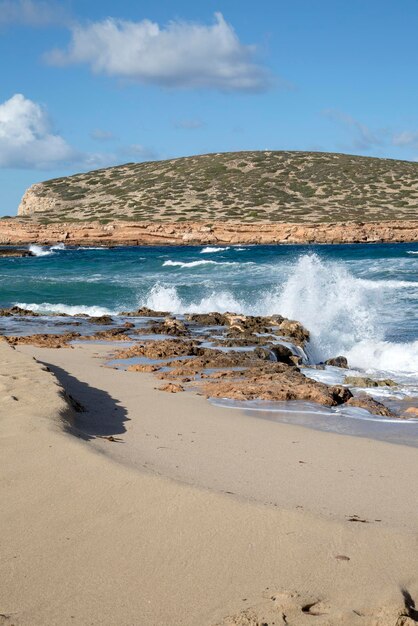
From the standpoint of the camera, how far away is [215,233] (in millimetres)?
60031

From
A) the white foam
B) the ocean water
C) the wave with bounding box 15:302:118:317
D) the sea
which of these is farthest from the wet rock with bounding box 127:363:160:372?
the white foam

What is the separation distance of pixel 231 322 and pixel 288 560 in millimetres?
13242

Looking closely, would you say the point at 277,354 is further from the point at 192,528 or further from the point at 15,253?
the point at 15,253

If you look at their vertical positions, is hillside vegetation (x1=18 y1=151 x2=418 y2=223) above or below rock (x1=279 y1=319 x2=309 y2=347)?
above

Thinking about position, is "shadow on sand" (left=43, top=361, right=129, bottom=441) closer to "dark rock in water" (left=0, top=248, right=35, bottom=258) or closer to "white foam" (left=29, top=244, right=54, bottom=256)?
"dark rock in water" (left=0, top=248, right=35, bottom=258)

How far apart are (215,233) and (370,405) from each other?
51155mm

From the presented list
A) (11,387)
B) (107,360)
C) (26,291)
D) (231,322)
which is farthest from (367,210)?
Result: (11,387)

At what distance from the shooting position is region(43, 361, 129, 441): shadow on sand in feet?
20.4

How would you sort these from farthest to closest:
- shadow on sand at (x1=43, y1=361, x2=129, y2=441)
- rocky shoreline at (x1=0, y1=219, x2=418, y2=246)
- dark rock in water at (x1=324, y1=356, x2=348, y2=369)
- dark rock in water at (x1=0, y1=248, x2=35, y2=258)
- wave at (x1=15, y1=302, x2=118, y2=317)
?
rocky shoreline at (x1=0, y1=219, x2=418, y2=246) → dark rock in water at (x1=0, y1=248, x2=35, y2=258) → wave at (x1=15, y1=302, x2=118, y2=317) → dark rock in water at (x1=324, y1=356, x2=348, y2=369) → shadow on sand at (x1=43, y1=361, x2=129, y2=441)

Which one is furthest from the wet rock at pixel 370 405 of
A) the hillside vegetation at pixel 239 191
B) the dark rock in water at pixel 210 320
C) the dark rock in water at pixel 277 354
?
the hillside vegetation at pixel 239 191

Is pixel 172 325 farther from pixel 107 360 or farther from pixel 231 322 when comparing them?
pixel 107 360

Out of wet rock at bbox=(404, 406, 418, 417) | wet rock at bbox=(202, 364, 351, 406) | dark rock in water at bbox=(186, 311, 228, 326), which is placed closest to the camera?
wet rock at bbox=(404, 406, 418, 417)

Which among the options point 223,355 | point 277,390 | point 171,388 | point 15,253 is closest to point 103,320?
point 223,355

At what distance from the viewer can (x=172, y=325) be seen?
54.0 feet
